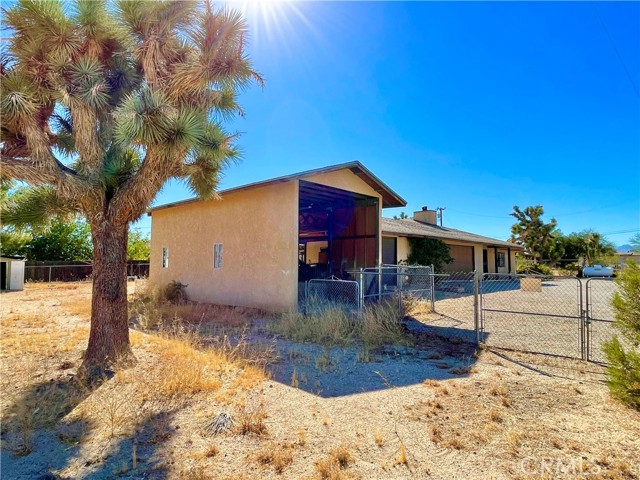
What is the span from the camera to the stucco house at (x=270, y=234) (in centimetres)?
1101

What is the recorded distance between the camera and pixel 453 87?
11.4 meters

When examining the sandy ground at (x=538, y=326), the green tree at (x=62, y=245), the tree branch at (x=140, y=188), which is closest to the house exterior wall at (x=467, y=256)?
the sandy ground at (x=538, y=326)

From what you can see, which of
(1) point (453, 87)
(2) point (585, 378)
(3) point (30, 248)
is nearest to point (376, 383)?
(2) point (585, 378)

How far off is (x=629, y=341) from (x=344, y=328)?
518 centimetres

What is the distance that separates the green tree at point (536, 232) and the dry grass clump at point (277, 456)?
154 ft

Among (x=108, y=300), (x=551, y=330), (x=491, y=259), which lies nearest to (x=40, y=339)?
(x=108, y=300)

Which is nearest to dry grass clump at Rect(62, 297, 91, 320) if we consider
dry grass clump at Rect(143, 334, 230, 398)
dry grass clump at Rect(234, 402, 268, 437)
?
dry grass clump at Rect(143, 334, 230, 398)

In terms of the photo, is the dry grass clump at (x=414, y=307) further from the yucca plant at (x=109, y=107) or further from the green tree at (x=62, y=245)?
the green tree at (x=62, y=245)

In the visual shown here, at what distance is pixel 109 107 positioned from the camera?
5.93m

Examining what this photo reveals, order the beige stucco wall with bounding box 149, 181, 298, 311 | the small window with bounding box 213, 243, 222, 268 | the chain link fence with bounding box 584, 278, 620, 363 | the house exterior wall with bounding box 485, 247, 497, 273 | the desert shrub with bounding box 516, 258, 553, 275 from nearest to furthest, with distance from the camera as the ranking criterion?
the chain link fence with bounding box 584, 278, 620, 363 → the beige stucco wall with bounding box 149, 181, 298, 311 → the small window with bounding box 213, 243, 222, 268 → the house exterior wall with bounding box 485, 247, 497, 273 → the desert shrub with bounding box 516, 258, 553, 275

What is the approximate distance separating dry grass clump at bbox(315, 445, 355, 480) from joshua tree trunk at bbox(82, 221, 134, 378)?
4.33 meters

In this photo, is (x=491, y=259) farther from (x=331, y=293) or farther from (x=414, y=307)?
(x=331, y=293)

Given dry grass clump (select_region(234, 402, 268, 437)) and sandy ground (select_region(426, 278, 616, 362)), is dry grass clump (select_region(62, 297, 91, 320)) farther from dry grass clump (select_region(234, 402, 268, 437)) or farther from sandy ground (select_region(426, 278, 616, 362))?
sandy ground (select_region(426, 278, 616, 362))

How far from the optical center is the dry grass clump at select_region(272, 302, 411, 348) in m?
7.70
